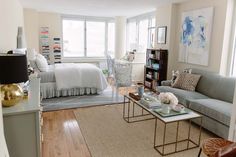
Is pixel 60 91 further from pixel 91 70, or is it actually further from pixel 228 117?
pixel 228 117

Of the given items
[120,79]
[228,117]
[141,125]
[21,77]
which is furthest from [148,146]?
[120,79]

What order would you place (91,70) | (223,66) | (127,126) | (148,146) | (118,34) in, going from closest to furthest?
(148,146) → (127,126) → (223,66) → (91,70) → (118,34)

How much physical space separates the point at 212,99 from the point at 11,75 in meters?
3.16

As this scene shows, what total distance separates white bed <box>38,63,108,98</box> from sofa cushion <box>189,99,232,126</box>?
248 cm

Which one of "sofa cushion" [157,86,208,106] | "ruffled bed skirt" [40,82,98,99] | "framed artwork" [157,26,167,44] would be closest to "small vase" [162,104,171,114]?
"sofa cushion" [157,86,208,106]

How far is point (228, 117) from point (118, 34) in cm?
541

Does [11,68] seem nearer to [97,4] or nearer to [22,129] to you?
[22,129]

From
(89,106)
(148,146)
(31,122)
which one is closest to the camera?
(31,122)

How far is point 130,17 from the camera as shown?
736 centimetres

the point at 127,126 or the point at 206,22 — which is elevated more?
the point at 206,22

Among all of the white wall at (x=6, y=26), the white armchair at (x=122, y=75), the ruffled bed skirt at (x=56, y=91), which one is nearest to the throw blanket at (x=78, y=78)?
the ruffled bed skirt at (x=56, y=91)

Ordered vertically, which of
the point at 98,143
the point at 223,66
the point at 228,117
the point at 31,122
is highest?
the point at 223,66

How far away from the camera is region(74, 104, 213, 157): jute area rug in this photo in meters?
2.49

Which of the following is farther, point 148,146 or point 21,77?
point 148,146
